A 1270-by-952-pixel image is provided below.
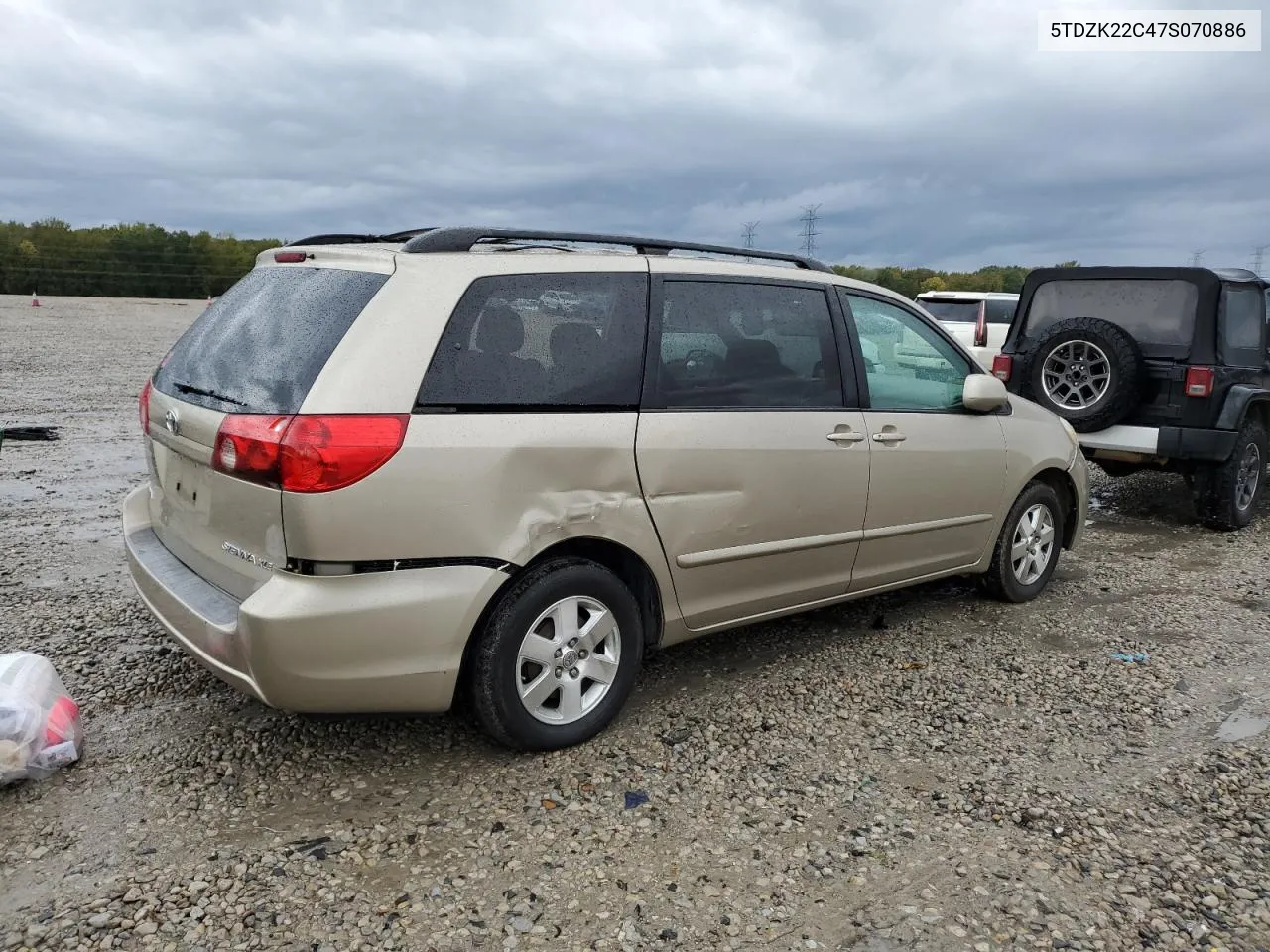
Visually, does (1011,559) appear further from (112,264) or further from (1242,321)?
(112,264)

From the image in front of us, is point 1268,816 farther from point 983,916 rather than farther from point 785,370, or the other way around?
point 785,370

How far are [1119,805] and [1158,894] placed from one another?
50 centimetres

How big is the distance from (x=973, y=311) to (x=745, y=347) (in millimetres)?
10025

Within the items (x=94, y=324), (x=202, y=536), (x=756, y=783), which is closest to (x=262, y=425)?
(x=202, y=536)

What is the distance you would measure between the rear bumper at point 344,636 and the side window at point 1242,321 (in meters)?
6.35

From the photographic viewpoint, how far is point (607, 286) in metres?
3.61

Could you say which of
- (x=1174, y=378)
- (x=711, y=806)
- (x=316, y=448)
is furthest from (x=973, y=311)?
(x=316, y=448)

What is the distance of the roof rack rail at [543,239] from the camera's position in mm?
3305

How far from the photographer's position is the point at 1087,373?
23.4 feet

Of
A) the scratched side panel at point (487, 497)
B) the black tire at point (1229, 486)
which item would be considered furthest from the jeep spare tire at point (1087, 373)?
the scratched side panel at point (487, 497)

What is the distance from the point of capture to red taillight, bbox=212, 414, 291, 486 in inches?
114

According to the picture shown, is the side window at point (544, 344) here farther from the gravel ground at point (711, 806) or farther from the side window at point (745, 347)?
the gravel ground at point (711, 806)

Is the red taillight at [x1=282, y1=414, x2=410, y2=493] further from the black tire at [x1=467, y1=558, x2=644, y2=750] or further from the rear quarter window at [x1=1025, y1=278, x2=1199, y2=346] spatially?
the rear quarter window at [x1=1025, y1=278, x2=1199, y2=346]

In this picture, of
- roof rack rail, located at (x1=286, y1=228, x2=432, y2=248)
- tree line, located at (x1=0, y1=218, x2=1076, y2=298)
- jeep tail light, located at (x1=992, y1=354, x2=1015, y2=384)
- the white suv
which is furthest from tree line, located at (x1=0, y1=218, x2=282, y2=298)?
roof rack rail, located at (x1=286, y1=228, x2=432, y2=248)
